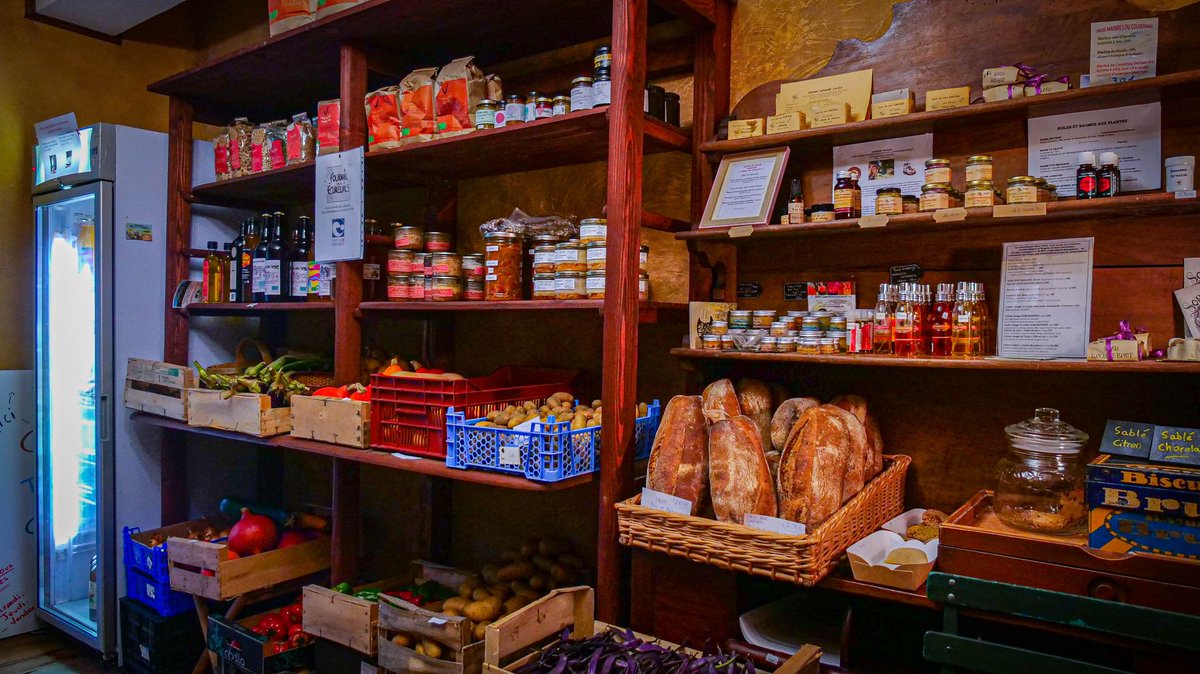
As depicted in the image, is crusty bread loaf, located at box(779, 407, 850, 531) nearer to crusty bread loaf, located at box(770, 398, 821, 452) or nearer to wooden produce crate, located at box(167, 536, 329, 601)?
crusty bread loaf, located at box(770, 398, 821, 452)

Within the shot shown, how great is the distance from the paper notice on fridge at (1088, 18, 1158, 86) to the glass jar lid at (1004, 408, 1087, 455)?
2.71 feet

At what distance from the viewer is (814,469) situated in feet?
6.07

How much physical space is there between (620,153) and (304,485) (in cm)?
296

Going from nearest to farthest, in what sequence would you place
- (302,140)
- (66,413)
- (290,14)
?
(290,14) < (302,140) < (66,413)

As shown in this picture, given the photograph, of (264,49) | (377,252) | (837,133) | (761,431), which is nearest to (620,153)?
(837,133)

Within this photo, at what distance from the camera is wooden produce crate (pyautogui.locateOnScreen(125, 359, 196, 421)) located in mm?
3270

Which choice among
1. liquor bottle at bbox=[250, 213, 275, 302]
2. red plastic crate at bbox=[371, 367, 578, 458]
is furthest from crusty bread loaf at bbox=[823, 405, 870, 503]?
liquor bottle at bbox=[250, 213, 275, 302]

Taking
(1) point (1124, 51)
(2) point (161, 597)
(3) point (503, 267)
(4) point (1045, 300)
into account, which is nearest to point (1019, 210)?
(4) point (1045, 300)

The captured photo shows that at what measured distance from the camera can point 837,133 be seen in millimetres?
2098

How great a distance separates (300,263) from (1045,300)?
9.37 ft

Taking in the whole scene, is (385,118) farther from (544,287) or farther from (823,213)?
(823,213)

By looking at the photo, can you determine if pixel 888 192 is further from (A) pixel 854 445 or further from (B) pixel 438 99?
(B) pixel 438 99

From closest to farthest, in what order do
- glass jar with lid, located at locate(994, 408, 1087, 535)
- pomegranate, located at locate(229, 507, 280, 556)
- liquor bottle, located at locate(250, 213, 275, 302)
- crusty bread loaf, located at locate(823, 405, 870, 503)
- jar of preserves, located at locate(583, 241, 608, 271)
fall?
glass jar with lid, located at locate(994, 408, 1087, 535) → crusty bread loaf, located at locate(823, 405, 870, 503) → jar of preserves, located at locate(583, 241, 608, 271) → pomegranate, located at locate(229, 507, 280, 556) → liquor bottle, located at locate(250, 213, 275, 302)

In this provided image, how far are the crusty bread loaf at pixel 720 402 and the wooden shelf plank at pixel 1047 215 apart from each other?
45cm
